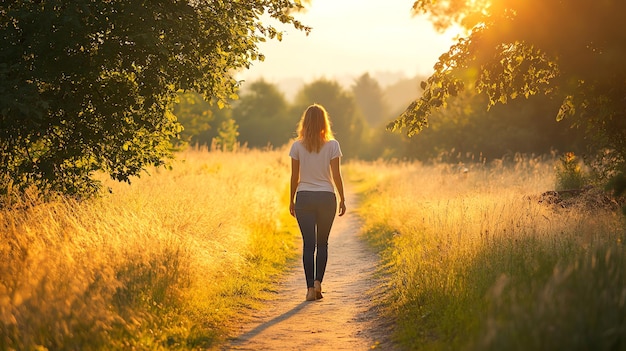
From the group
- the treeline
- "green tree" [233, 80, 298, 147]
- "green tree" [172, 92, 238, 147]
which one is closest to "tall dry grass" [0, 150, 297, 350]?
the treeline

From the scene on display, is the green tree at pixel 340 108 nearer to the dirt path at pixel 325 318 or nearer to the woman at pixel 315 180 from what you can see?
the dirt path at pixel 325 318

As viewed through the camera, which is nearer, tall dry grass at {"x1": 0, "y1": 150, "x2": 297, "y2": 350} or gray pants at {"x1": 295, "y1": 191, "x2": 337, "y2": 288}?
tall dry grass at {"x1": 0, "y1": 150, "x2": 297, "y2": 350}

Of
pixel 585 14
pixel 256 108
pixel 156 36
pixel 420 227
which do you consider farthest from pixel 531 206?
pixel 256 108

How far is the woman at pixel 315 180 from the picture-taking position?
8977 mm

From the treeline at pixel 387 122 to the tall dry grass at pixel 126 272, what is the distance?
2092 millimetres

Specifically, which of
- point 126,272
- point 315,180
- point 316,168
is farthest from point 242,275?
point 126,272

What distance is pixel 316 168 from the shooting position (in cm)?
898

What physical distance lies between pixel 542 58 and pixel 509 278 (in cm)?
466

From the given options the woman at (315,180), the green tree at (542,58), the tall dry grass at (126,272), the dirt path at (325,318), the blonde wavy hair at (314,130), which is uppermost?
the green tree at (542,58)

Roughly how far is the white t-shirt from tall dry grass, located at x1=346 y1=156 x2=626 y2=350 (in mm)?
1602

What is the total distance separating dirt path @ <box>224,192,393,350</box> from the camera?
24.0 feet

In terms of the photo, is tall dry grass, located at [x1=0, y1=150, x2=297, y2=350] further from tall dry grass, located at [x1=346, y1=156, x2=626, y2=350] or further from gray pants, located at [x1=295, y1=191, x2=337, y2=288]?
tall dry grass, located at [x1=346, y1=156, x2=626, y2=350]

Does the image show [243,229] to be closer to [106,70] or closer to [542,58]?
[106,70]

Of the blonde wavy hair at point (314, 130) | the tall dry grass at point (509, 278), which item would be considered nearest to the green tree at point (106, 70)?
the blonde wavy hair at point (314, 130)
